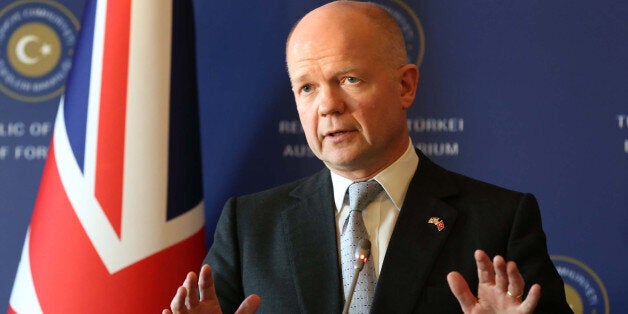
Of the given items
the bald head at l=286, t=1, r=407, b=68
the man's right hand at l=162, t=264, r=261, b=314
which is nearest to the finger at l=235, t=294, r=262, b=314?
the man's right hand at l=162, t=264, r=261, b=314

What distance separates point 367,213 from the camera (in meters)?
2.24

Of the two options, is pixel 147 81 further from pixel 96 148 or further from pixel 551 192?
pixel 551 192

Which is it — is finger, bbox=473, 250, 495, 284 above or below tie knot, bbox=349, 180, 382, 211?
below

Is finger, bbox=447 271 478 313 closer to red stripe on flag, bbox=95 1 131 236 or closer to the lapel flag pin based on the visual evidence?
the lapel flag pin

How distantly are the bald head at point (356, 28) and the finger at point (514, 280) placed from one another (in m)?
0.74

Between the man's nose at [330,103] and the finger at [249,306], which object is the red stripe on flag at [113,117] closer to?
the man's nose at [330,103]

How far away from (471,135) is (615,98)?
51 cm

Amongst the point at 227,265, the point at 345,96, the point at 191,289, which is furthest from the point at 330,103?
the point at 191,289

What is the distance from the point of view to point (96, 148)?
8.93 ft

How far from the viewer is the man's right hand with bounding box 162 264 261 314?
6.05 feet

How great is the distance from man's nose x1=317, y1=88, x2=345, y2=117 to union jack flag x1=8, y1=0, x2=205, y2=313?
2.50ft

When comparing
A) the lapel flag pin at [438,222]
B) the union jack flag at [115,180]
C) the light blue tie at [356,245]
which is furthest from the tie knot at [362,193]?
the union jack flag at [115,180]

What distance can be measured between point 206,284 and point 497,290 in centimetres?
61

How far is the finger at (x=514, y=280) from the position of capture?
5.73ft
